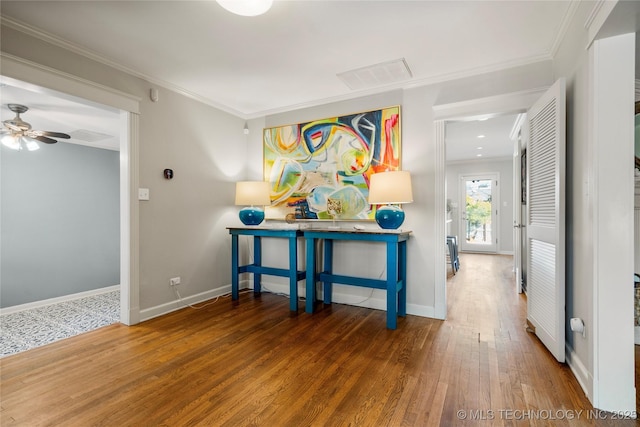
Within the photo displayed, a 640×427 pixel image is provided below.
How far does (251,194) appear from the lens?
3570 millimetres

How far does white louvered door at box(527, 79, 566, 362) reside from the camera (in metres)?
1.99

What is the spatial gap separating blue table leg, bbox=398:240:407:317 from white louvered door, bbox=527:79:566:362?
1.06 metres

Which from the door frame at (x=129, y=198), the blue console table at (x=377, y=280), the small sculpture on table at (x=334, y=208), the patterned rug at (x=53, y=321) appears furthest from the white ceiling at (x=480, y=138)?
the patterned rug at (x=53, y=321)

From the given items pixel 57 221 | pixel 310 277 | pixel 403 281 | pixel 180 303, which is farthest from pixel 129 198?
pixel 403 281

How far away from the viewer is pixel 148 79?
2.95 meters

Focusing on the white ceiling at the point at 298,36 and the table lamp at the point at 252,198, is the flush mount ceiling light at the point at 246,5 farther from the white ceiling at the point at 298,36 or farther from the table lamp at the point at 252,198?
the table lamp at the point at 252,198

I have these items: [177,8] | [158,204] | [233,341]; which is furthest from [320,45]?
[233,341]

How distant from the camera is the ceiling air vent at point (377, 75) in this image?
8.84 feet

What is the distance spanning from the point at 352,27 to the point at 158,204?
2.43m

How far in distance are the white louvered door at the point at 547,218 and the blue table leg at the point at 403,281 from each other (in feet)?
3.48

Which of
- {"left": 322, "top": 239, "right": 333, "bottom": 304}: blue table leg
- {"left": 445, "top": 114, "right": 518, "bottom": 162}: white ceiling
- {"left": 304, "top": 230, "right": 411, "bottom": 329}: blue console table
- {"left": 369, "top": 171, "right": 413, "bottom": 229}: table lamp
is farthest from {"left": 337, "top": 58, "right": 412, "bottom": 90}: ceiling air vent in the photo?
{"left": 322, "top": 239, "right": 333, "bottom": 304}: blue table leg

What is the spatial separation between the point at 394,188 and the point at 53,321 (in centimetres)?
367

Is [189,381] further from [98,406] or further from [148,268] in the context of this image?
[148,268]

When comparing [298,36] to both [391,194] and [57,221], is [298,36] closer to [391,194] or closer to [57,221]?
[391,194]
